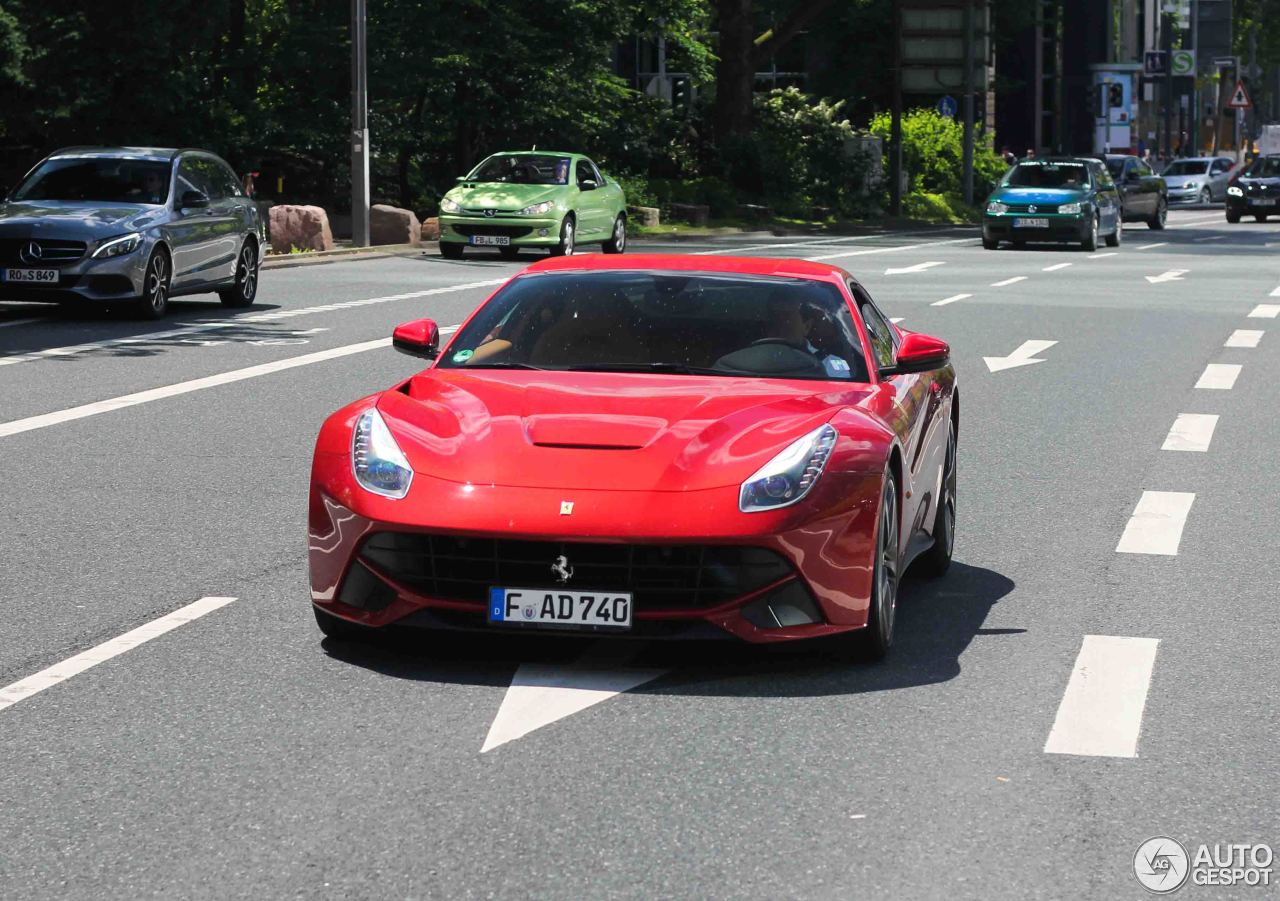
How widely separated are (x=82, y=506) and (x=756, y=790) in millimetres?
5119

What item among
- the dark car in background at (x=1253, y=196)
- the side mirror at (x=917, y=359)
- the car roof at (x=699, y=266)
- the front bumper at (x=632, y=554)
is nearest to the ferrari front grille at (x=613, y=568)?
the front bumper at (x=632, y=554)

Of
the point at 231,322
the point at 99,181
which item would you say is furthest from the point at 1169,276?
the point at 99,181

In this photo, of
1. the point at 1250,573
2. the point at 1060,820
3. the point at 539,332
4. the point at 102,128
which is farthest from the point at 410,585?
the point at 102,128

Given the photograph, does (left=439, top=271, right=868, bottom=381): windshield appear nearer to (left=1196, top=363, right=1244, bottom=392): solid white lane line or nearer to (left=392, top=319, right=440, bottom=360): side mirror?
(left=392, top=319, right=440, bottom=360): side mirror

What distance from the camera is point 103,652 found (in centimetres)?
673

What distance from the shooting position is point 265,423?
12820 millimetres

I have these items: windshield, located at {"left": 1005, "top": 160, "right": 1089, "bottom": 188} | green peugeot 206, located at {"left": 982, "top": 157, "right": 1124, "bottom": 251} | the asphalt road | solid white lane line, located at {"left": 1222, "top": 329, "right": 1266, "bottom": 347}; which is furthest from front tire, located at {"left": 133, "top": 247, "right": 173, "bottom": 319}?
windshield, located at {"left": 1005, "top": 160, "right": 1089, "bottom": 188}

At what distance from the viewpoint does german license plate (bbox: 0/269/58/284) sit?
19953 millimetres

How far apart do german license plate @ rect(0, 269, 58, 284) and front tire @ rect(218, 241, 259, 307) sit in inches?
102

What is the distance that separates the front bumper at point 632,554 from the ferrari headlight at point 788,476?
0.04 metres

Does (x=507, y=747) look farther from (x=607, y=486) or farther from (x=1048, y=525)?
(x=1048, y=525)

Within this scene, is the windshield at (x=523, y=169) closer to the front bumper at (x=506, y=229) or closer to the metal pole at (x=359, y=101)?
the front bumper at (x=506, y=229)

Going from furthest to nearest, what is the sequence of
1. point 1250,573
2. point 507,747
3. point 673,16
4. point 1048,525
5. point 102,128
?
point 673,16, point 102,128, point 1048,525, point 1250,573, point 507,747

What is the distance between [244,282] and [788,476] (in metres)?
16.7
